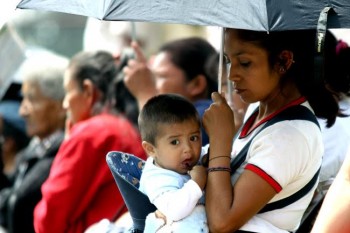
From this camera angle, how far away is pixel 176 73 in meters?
5.89

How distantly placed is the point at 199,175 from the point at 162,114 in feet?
0.96

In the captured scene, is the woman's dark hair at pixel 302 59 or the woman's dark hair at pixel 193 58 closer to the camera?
the woman's dark hair at pixel 302 59

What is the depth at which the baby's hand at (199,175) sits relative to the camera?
12.3ft

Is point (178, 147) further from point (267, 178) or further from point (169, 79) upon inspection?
point (169, 79)

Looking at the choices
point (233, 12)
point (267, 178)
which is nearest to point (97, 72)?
point (267, 178)

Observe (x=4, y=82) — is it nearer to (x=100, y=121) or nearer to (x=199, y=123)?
(x=100, y=121)

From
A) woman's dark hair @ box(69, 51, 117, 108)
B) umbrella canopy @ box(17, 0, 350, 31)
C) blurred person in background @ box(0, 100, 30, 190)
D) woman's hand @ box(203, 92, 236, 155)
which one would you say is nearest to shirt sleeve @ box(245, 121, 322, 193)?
woman's hand @ box(203, 92, 236, 155)

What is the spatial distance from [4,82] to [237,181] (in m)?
3.35

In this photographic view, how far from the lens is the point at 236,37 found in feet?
12.7

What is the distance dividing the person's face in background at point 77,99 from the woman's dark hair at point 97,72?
0.03 meters

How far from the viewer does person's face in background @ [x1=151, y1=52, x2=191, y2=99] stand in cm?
584

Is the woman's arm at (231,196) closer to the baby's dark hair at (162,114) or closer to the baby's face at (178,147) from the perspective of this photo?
the baby's face at (178,147)

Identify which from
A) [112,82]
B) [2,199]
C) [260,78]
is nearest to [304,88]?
[260,78]

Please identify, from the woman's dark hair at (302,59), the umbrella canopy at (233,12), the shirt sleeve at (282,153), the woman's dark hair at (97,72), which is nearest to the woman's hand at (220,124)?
the shirt sleeve at (282,153)
